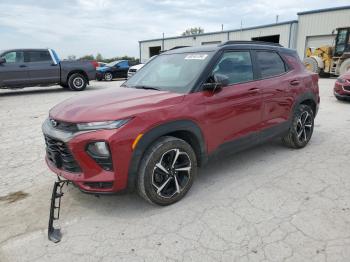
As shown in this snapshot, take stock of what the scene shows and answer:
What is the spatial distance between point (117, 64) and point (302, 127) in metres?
16.6

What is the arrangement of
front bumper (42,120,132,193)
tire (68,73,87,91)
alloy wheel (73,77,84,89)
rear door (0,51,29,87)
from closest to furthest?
front bumper (42,120,132,193), rear door (0,51,29,87), tire (68,73,87,91), alloy wheel (73,77,84,89)

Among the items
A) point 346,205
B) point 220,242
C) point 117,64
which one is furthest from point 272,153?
point 117,64

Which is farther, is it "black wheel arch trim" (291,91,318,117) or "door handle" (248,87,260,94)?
"black wheel arch trim" (291,91,318,117)

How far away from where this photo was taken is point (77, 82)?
1298 centimetres

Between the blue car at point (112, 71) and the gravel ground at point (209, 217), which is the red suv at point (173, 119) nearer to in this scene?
the gravel ground at point (209, 217)

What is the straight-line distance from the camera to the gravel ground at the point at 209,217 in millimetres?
2416

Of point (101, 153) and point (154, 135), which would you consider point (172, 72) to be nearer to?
point (154, 135)

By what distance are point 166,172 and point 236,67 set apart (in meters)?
1.69

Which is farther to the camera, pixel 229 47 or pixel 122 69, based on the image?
pixel 122 69

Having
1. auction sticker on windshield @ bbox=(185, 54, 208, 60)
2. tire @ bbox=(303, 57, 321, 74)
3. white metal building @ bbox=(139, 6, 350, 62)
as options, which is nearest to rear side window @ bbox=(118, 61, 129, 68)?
white metal building @ bbox=(139, 6, 350, 62)

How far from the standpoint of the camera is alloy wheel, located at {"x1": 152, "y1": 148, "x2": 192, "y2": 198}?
2979mm

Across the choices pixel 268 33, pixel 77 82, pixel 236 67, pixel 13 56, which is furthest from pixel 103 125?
pixel 268 33

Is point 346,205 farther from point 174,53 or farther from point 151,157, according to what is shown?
point 174,53

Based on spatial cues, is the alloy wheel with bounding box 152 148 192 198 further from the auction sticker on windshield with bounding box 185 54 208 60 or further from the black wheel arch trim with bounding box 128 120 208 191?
the auction sticker on windshield with bounding box 185 54 208 60
